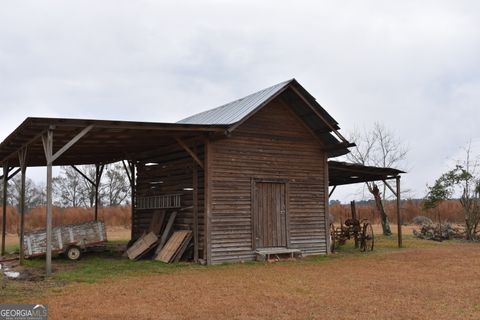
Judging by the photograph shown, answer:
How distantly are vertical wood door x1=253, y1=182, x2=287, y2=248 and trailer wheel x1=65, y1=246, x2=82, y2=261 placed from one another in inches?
214

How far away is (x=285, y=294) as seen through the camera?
8969mm

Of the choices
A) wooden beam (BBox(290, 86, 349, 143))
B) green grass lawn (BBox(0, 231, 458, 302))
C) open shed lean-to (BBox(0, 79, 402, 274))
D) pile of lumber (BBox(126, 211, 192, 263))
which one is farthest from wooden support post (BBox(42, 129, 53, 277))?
wooden beam (BBox(290, 86, 349, 143))

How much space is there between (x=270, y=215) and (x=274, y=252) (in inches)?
47.6

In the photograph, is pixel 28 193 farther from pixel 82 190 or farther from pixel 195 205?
pixel 195 205

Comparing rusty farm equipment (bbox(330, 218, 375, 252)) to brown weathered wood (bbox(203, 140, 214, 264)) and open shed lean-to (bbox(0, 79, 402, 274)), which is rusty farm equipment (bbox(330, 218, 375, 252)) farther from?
brown weathered wood (bbox(203, 140, 214, 264))

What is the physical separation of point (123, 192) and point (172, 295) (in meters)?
48.5

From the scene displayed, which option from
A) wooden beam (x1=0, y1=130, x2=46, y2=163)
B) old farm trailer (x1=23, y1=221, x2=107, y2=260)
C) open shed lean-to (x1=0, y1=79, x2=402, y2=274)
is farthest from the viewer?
old farm trailer (x1=23, y1=221, x2=107, y2=260)

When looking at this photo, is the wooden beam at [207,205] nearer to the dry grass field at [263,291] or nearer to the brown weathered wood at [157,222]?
the dry grass field at [263,291]

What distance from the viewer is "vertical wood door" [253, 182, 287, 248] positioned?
49.0 feet

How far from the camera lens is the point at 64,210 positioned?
35.5 m

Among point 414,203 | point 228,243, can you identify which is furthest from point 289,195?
point 414,203

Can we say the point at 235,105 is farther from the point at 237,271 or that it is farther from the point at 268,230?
the point at 237,271

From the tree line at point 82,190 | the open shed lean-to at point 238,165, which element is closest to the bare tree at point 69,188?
the tree line at point 82,190

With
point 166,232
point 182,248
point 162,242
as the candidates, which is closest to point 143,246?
point 162,242
